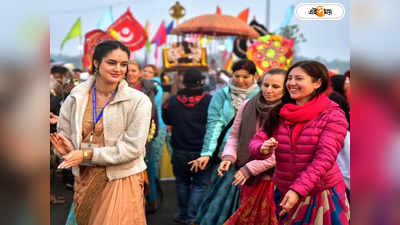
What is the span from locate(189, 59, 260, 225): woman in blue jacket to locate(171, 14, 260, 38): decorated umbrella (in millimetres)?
5556

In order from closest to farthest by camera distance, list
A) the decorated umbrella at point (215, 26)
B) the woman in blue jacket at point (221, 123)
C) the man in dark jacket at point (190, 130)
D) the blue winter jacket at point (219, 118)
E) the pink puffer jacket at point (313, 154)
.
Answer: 1. the pink puffer jacket at point (313, 154)
2. the woman in blue jacket at point (221, 123)
3. the blue winter jacket at point (219, 118)
4. the man in dark jacket at point (190, 130)
5. the decorated umbrella at point (215, 26)

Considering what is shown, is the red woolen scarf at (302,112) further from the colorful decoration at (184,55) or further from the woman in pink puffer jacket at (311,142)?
the colorful decoration at (184,55)

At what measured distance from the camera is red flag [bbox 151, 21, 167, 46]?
19586 millimetres

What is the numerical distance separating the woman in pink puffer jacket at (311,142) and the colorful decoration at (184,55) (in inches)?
241

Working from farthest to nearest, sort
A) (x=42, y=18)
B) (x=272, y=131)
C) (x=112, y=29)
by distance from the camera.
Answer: (x=112, y=29) → (x=272, y=131) → (x=42, y=18)

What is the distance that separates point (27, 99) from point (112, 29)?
7.07 meters

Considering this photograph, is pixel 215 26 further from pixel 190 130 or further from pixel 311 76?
pixel 311 76

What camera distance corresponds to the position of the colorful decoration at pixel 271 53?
21.9 ft

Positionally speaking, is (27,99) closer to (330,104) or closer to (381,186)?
(381,186)

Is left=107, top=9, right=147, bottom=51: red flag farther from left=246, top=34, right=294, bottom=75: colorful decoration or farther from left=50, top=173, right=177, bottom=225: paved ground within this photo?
left=50, top=173, right=177, bottom=225: paved ground

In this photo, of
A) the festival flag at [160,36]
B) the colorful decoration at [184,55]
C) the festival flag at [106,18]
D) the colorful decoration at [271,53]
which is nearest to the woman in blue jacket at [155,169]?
the festival flag at [106,18]

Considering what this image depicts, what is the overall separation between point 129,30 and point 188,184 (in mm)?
3554

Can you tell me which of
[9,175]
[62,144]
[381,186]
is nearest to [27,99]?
[9,175]

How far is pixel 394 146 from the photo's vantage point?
1.90 meters
